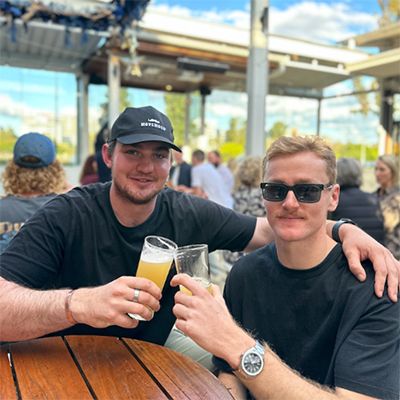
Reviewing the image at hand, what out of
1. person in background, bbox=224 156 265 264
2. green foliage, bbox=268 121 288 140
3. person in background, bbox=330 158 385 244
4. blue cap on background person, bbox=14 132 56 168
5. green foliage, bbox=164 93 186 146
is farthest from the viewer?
green foliage, bbox=268 121 288 140

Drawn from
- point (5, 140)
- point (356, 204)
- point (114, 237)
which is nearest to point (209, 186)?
point (356, 204)

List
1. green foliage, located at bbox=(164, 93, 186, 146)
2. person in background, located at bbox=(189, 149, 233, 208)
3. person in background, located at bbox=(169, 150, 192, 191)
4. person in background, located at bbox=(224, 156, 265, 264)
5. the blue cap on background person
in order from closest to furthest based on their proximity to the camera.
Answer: the blue cap on background person → person in background, located at bbox=(224, 156, 265, 264) → person in background, located at bbox=(189, 149, 233, 208) → person in background, located at bbox=(169, 150, 192, 191) → green foliage, located at bbox=(164, 93, 186, 146)

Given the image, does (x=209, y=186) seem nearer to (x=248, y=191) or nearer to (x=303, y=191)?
(x=248, y=191)

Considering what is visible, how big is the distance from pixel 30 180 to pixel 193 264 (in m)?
1.82

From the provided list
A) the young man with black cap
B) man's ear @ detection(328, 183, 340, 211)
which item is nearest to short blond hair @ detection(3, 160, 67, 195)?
the young man with black cap

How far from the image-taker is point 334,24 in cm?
958

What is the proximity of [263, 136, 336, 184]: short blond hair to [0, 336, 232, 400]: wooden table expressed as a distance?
836mm

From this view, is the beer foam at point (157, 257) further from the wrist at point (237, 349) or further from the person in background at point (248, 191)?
the person in background at point (248, 191)

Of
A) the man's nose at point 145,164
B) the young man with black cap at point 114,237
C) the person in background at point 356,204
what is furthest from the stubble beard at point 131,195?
the person in background at point 356,204

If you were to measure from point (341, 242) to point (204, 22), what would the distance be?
8.34 m

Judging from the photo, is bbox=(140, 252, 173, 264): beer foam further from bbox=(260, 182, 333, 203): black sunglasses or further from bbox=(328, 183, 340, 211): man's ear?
bbox=(328, 183, 340, 211): man's ear

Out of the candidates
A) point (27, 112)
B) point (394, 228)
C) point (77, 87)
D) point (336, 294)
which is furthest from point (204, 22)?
point (336, 294)

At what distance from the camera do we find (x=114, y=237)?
1.89 m

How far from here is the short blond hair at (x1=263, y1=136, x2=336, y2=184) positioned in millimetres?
1586
